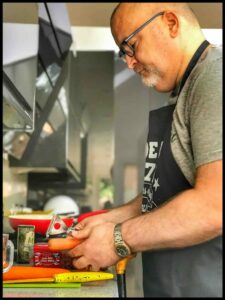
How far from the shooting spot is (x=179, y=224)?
1008 millimetres

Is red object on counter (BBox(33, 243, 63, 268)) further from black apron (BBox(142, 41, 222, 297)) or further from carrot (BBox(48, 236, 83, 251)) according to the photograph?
black apron (BBox(142, 41, 222, 297))

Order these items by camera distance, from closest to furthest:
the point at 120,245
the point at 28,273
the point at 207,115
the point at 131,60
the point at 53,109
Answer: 1. the point at 207,115
2. the point at 120,245
3. the point at 28,273
4. the point at 131,60
5. the point at 53,109

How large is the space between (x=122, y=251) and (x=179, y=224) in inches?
7.6

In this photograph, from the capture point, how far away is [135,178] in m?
4.00

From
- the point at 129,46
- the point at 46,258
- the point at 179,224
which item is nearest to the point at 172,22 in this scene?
the point at 129,46

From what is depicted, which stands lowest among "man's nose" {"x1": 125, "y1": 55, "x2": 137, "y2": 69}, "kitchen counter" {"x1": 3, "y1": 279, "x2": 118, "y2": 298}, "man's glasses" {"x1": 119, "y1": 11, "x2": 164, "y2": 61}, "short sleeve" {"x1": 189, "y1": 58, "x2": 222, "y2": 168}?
"kitchen counter" {"x1": 3, "y1": 279, "x2": 118, "y2": 298}

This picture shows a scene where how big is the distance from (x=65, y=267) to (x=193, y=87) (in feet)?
2.24

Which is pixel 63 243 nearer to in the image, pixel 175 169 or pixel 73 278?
pixel 73 278

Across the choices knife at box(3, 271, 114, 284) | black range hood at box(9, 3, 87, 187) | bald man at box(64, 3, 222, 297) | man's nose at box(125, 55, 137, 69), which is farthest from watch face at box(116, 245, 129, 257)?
black range hood at box(9, 3, 87, 187)

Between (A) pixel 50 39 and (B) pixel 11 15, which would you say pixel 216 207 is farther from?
(A) pixel 50 39

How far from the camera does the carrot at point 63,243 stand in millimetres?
1246

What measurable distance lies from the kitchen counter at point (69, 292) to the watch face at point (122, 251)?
0.09 metres

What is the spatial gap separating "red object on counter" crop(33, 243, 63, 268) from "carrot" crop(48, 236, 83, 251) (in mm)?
144

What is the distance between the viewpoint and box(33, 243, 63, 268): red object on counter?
139 cm
